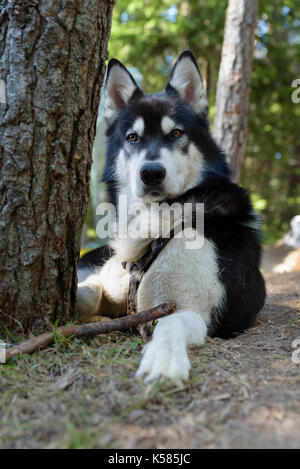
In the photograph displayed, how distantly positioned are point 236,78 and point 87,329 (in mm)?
5017

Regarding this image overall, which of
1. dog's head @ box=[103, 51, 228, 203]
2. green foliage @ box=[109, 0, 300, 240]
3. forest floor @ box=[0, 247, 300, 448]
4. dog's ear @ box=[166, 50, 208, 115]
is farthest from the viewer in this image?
green foliage @ box=[109, 0, 300, 240]

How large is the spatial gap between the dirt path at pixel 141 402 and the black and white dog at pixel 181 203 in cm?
32

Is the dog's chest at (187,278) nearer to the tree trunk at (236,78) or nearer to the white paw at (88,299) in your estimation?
the white paw at (88,299)

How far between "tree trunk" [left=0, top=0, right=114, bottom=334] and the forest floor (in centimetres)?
38

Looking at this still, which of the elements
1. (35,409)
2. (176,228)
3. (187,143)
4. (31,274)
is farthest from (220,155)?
(35,409)

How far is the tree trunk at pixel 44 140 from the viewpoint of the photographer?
6.46 feet

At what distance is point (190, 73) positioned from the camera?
286cm

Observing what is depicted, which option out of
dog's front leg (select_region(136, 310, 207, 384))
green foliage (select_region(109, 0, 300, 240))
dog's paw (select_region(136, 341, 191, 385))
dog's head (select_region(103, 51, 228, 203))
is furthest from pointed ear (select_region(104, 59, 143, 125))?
green foliage (select_region(109, 0, 300, 240))

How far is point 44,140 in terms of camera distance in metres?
2.04

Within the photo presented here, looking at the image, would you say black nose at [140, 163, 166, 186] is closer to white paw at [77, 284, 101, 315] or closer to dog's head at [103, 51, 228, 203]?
dog's head at [103, 51, 228, 203]

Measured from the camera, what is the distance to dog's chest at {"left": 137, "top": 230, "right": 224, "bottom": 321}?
2322mm

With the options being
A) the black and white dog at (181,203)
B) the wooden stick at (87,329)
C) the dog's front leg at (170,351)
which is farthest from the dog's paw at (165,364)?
the wooden stick at (87,329)

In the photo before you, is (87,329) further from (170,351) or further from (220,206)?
(220,206)

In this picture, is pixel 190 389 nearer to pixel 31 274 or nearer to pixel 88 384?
pixel 88 384
